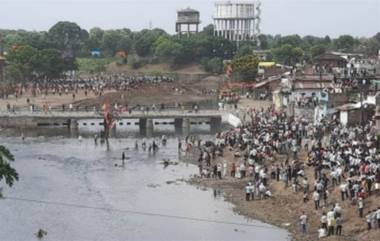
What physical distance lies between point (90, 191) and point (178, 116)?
28.7 meters

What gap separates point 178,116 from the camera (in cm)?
7362

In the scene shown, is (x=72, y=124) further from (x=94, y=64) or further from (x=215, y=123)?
(x=94, y=64)

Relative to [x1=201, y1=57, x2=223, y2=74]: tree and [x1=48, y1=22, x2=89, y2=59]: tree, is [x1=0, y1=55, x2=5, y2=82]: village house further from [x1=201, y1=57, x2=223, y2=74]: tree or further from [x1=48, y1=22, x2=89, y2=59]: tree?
[x1=48, y1=22, x2=89, y2=59]: tree

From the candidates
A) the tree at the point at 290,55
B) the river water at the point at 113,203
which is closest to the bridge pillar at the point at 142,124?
the river water at the point at 113,203

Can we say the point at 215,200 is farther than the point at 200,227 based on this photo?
Yes

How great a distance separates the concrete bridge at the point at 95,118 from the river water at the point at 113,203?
12.9 m

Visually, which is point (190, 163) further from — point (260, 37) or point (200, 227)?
point (260, 37)

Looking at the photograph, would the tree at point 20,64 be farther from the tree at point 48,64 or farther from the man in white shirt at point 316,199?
the man in white shirt at point 316,199

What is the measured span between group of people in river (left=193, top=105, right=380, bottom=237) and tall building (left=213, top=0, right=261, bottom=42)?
123m

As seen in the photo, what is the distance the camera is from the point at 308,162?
43.6m

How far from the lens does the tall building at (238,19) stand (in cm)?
18438

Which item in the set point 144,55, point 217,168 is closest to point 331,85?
point 217,168

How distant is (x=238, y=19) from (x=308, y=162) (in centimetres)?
14391

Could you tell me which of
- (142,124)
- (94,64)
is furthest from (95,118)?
(94,64)
